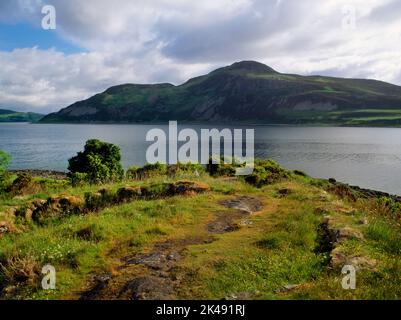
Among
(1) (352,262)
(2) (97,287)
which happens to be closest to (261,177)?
(1) (352,262)

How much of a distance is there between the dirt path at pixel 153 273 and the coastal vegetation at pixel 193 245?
4 cm

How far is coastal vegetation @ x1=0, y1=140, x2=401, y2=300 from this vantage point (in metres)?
10.0

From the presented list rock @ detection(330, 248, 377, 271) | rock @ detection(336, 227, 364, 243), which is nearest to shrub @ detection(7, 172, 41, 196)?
rock @ detection(336, 227, 364, 243)

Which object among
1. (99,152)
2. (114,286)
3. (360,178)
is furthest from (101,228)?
(360,178)

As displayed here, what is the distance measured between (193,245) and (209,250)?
978 mm

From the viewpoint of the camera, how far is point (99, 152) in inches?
1889

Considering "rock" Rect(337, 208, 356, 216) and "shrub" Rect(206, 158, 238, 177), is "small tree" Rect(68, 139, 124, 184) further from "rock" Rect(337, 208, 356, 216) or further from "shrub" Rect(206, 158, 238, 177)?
"rock" Rect(337, 208, 356, 216)

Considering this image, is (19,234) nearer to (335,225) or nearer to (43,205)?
(43,205)

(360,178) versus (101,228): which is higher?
(101,228)

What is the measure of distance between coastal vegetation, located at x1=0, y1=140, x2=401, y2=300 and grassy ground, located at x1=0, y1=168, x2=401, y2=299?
4cm

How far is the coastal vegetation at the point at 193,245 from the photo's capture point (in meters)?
10.0

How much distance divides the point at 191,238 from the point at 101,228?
3.53 meters

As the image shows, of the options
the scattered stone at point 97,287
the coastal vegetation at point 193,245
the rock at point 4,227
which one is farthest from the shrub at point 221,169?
the scattered stone at point 97,287

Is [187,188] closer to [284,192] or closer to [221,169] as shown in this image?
[284,192]
